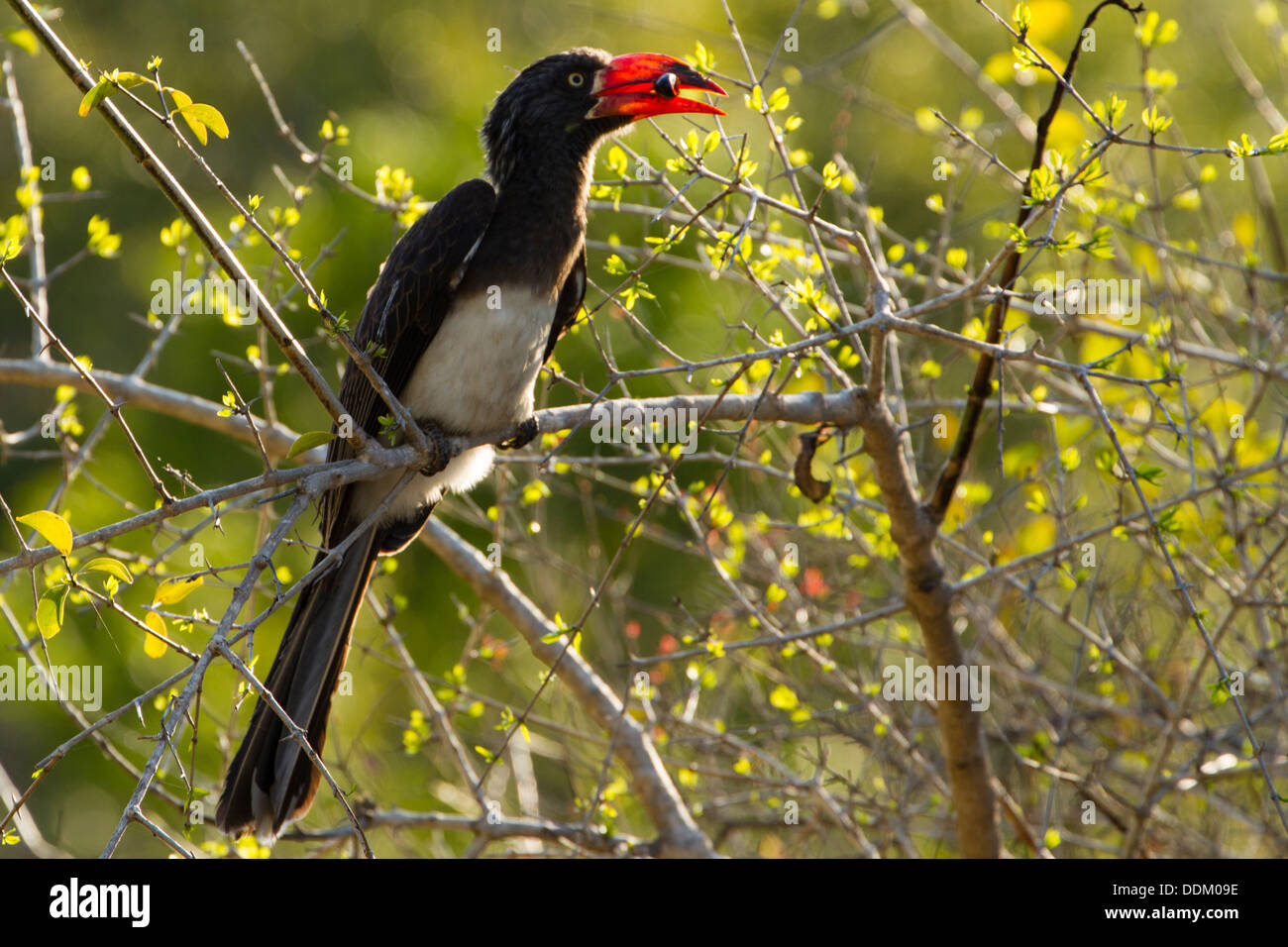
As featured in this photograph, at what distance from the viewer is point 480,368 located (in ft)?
10.4

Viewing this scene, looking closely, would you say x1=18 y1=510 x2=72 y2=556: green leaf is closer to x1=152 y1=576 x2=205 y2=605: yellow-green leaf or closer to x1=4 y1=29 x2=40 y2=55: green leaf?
x1=152 y1=576 x2=205 y2=605: yellow-green leaf

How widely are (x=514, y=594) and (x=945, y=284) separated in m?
1.65

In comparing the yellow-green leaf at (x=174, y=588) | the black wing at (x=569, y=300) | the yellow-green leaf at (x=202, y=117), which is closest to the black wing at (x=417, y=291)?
the black wing at (x=569, y=300)

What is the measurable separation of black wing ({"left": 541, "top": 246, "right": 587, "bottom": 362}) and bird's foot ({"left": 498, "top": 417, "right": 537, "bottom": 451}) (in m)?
0.33

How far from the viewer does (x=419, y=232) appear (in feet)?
10.7

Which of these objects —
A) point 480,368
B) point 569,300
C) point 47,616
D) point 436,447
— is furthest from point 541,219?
point 47,616

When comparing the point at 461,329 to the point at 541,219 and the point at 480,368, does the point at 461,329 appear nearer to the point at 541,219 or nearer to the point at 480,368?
the point at 480,368

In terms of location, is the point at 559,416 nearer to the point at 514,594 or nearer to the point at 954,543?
the point at 514,594

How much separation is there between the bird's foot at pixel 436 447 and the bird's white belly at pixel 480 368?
2 centimetres

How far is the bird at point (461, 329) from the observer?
3.06 metres

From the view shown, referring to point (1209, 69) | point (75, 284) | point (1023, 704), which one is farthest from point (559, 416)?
point (75, 284)

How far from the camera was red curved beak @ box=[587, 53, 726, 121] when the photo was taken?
3.18 meters

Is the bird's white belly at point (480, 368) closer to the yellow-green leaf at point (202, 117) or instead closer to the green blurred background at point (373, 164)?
the green blurred background at point (373, 164)

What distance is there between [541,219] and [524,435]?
0.62 metres
